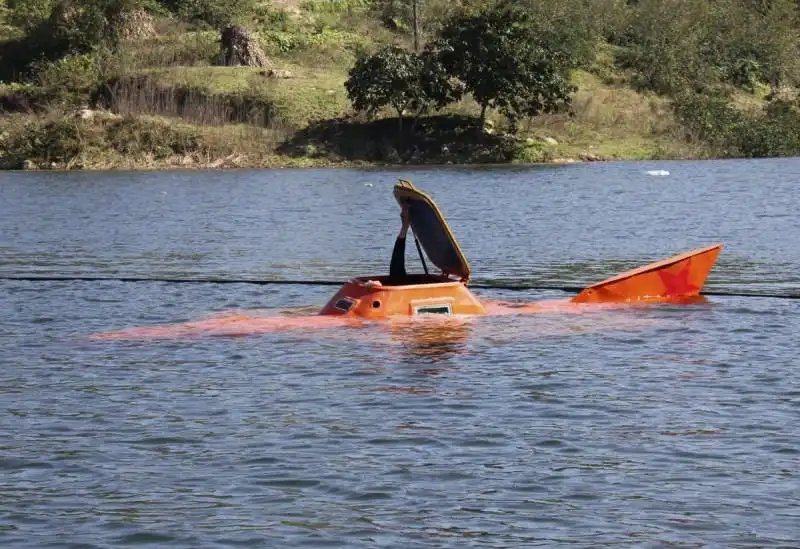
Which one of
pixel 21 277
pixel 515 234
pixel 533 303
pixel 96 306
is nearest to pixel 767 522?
pixel 533 303

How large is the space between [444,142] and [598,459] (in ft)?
166

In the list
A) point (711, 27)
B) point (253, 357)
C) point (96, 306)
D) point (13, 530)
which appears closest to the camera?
point (13, 530)

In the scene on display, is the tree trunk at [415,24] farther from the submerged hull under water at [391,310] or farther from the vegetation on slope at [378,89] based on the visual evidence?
the submerged hull under water at [391,310]

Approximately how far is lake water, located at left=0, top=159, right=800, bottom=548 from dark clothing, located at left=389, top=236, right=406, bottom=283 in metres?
0.76

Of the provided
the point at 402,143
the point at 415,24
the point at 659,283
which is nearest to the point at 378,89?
the point at 402,143

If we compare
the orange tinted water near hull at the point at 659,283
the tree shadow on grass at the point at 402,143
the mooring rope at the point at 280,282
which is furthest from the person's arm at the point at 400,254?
the tree shadow on grass at the point at 402,143

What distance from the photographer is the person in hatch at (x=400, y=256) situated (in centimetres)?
1570

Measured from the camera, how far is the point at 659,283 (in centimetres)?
1812

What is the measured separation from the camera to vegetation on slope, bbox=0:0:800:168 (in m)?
59.4

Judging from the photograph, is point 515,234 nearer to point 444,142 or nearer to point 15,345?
point 15,345

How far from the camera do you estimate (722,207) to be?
120 ft

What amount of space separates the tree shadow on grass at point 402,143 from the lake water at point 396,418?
115 ft

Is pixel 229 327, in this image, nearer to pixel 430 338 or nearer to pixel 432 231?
pixel 430 338

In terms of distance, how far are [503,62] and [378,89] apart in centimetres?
548
